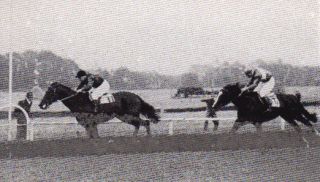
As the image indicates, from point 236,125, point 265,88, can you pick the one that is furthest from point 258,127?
point 265,88

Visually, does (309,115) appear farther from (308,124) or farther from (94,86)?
(94,86)

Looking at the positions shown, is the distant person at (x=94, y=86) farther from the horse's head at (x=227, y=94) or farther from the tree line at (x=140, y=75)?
the horse's head at (x=227, y=94)

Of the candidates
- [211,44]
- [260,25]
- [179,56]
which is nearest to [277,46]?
[260,25]

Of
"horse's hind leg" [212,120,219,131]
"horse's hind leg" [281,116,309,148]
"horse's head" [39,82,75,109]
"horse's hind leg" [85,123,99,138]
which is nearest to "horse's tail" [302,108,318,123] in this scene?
"horse's hind leg" [281,116,309,148]

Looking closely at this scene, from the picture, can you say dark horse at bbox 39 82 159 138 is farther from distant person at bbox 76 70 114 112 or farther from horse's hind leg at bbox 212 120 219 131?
horse's hind leg at bbox 212 120 219 131

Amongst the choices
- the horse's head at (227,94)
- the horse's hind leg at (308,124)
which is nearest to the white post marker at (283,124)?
the horse's hind leg at (308,124)

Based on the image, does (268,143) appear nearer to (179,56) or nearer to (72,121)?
(179,56)
